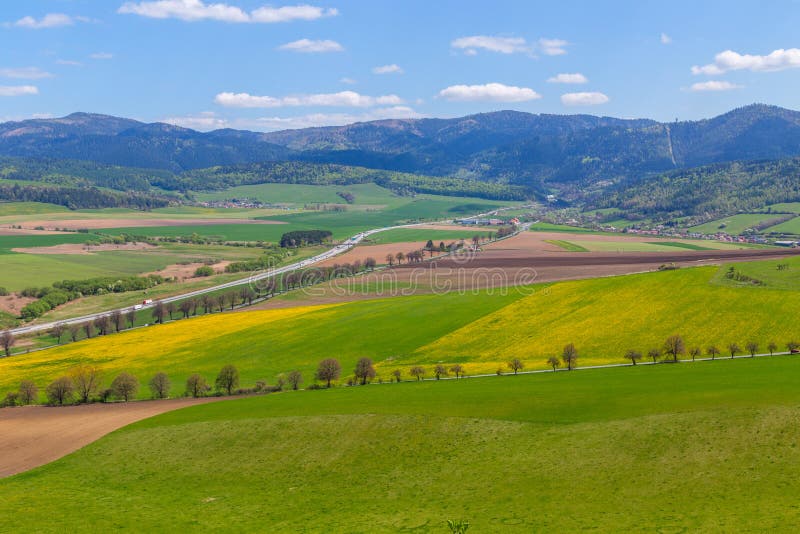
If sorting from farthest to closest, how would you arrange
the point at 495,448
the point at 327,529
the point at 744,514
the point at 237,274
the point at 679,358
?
the point at 237,274 → the point at 679,358 → the point at 495,448 → the point at 327,529 → the point at 744,514

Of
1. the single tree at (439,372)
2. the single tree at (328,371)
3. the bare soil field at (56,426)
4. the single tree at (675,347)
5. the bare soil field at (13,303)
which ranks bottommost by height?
the bare soil field at (56,426)

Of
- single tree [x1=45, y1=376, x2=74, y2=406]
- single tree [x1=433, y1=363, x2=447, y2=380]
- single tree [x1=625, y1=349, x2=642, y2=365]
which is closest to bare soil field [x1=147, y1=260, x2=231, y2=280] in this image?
A: single tree [x1=45, y1=376, x2=74, y2=406]

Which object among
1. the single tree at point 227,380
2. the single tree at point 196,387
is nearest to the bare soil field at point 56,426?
the single tree at point 196,387

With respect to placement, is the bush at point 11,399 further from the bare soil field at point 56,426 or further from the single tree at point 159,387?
the single tree at point 159,387

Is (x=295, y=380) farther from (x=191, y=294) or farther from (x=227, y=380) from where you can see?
(x=191, y=294)

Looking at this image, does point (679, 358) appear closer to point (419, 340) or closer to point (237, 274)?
point (419, 340)

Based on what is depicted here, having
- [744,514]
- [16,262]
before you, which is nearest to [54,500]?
[744,514]
